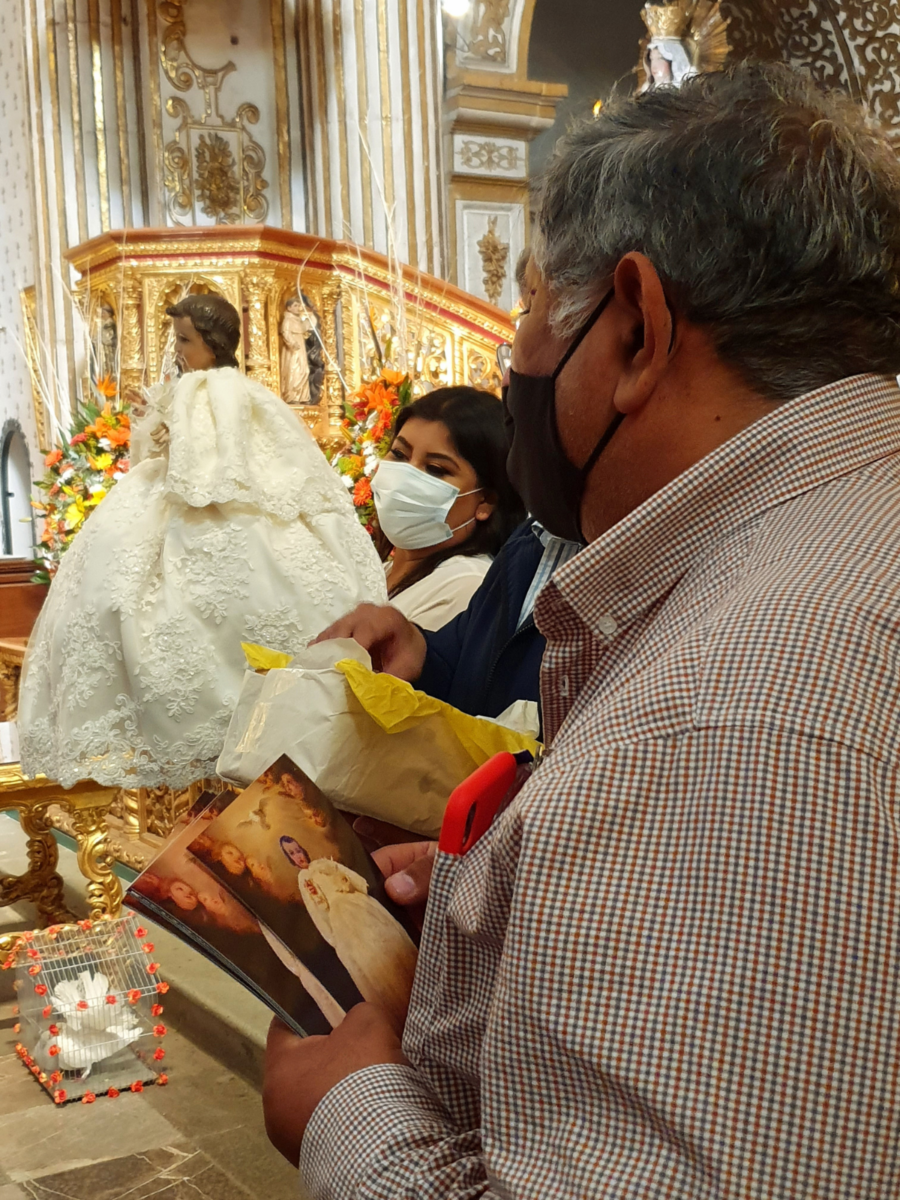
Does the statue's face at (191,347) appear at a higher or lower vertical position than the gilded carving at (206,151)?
lower

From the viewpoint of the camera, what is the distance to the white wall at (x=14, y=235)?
36.0 ft

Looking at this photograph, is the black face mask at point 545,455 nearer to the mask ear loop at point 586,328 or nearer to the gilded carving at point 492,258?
the mask ear loop at point 586,328

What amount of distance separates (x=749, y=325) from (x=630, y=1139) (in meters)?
0.57

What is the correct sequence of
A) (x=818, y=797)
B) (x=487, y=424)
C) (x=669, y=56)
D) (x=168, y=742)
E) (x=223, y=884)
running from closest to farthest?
(x=818, y=797), (x=223, y=884), (x=168, y=742), (x=487, y=424), (x=669, y=56)

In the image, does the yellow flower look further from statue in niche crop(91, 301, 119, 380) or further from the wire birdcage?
the wire birdcage

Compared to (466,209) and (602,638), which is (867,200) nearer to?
(602,638)

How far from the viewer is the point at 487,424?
3031mm

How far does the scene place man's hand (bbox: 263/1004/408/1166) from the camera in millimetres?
958

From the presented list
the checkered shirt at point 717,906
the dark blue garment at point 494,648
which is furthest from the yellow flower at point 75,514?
the checkered shirt at point 717,906

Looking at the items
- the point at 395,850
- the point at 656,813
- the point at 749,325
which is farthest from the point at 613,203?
the point at 395,850

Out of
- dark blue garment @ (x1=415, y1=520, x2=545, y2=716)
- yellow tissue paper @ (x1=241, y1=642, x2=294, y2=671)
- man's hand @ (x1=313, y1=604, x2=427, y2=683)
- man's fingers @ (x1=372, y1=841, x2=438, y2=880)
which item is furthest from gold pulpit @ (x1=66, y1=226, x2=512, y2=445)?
man's fingers @ (x1=372, y1=841, x2=438, y2=880)

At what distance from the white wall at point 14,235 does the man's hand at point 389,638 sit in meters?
9.57

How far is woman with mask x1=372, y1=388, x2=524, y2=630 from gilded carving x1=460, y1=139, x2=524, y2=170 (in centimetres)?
812

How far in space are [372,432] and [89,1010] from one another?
Result: 91.7 inches
